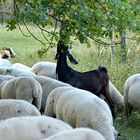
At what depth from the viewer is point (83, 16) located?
851 cm

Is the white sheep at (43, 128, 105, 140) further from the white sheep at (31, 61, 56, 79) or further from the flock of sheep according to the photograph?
the white sheep at (31, 61, 56, 79)

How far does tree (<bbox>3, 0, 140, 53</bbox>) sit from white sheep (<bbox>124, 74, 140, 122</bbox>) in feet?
6.11

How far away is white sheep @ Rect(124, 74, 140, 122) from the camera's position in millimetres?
10320

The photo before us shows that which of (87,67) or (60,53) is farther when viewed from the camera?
(87,67)

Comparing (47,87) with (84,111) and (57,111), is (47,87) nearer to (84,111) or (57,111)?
(57,111)

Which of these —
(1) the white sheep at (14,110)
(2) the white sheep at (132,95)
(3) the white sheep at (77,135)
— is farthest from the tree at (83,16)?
(3) the white sheep at (77,135)

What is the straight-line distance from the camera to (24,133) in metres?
4.95

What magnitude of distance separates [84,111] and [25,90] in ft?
7.42

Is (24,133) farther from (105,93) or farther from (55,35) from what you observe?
(105,93)

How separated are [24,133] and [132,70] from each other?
9.77m

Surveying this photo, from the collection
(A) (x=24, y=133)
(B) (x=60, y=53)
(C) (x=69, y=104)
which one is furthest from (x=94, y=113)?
(B) (x=60, y=53)

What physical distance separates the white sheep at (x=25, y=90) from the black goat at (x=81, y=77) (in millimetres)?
2510

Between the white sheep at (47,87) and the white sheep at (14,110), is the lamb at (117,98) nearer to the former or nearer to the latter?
the white sheep at (47,87)

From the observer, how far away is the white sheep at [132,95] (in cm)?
1032
